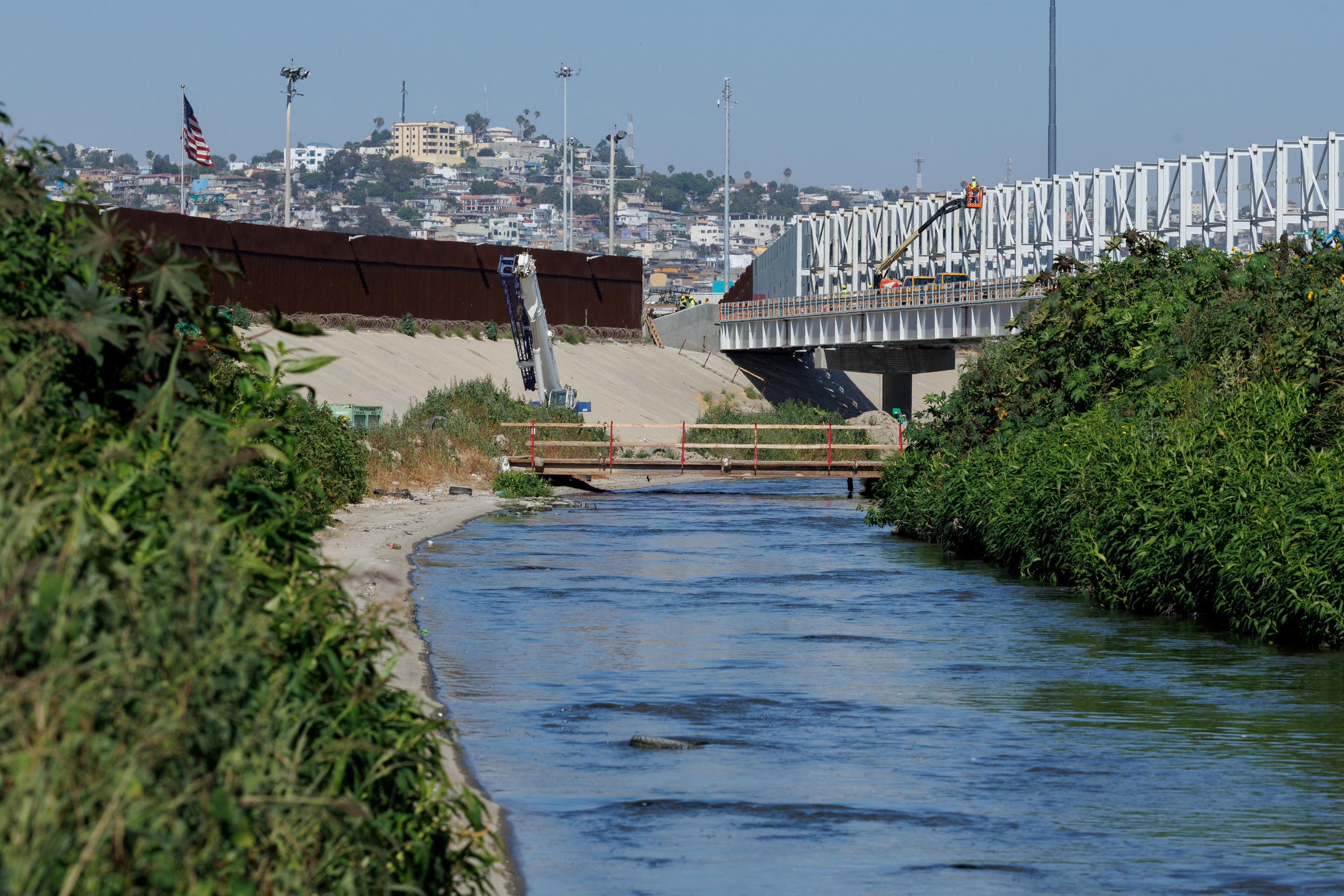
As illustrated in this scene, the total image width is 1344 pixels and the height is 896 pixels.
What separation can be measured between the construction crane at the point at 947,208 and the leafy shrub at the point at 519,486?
44911 mm

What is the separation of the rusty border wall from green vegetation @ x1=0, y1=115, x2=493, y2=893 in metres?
55.2

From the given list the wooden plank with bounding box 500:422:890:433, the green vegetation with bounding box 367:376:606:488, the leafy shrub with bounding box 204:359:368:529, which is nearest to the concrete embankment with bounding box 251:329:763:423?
the green vegetation with bounding box 367:376:606:488

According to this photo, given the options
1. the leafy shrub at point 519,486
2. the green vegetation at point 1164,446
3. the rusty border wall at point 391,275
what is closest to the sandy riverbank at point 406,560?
the leafy shrub at point 519,486

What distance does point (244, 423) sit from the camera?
7.50m

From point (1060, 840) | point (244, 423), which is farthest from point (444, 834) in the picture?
point (1060, 840)

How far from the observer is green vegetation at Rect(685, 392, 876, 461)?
54.0m

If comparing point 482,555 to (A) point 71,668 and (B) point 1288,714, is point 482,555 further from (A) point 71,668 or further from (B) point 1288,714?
(A) point 71,668

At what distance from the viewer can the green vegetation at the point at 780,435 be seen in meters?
54.0

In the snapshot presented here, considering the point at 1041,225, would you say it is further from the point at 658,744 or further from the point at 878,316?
the point at 658,744

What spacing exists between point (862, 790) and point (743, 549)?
1988 centimetres

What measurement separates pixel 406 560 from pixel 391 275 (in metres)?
50.4

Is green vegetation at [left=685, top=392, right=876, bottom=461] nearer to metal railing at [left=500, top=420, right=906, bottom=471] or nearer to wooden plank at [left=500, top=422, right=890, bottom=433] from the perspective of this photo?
metal railing at [left=500, top=420, right=906, bottom=471]

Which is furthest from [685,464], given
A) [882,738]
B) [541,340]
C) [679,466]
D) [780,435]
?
[882,738]

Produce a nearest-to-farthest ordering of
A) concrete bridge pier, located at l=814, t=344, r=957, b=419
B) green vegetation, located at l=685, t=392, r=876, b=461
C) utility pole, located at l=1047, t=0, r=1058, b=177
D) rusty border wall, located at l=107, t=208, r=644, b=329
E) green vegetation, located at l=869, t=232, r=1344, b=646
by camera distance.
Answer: green vegetation, located at l=869, t=232, r=1344, b=646
green vegetation, located at l=685, t=392, r=876, b=461
rusty border wall, located at l=107, t=208, r=644, b=329
concrete bridge pier, located at l=814, t=344, r=957, b=419
utility pole, located at l=1047, t=0, r=1058, b=177
